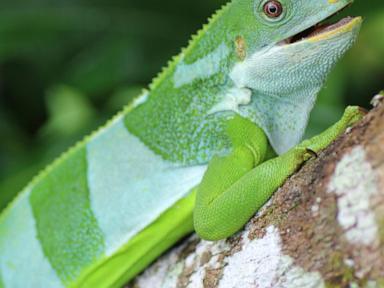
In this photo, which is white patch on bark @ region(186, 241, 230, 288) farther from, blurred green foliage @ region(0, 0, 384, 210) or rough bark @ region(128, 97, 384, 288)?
blurred green foliage @ region(0, 0, 384, 210)

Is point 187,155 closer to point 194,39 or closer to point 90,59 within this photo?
point 194,39

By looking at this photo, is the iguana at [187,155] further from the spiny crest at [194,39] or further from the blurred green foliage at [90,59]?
the blurred green foliage at [90,59]

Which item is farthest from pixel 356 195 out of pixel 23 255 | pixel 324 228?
pixel 23 255

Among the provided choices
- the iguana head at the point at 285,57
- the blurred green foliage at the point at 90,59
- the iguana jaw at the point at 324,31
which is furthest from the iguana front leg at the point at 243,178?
the blurred green foliage at the point at 90,59

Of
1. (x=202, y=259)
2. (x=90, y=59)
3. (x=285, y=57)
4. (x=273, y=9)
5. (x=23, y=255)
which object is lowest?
(x=202, y=259)

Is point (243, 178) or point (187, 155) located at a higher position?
point (187, 155)

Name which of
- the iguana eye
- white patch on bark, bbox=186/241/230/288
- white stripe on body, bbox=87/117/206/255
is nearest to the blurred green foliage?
white stripe on body, bbox=87/117/206/255

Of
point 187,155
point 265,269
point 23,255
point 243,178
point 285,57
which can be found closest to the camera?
point 265,269
